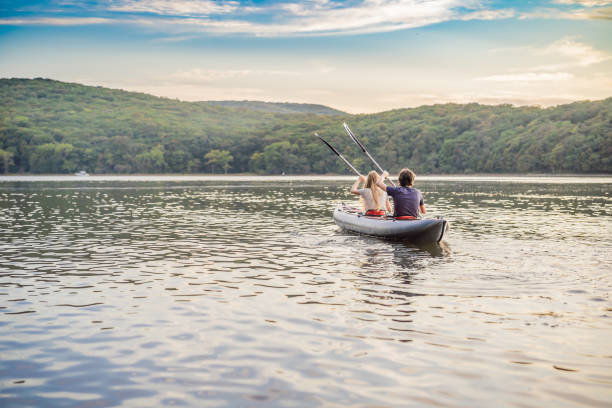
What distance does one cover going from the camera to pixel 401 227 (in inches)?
784

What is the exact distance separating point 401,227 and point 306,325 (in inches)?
434

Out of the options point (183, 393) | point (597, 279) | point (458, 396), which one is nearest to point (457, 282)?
point (597, 279)

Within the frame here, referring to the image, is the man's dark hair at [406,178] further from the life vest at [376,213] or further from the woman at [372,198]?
the life vest at [376,213]

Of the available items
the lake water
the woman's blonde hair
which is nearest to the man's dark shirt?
the lake water

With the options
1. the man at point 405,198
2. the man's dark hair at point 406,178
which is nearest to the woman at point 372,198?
the man at point 405,198

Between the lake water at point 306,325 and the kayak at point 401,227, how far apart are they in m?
0.63

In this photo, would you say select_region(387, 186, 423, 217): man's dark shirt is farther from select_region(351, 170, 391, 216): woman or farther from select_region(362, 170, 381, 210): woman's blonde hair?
select_region(351, 170, 391, 216): woman

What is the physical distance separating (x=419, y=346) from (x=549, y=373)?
5.76 ft

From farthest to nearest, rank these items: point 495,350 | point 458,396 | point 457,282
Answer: point 457,282 → point 495,350 → point 458,396

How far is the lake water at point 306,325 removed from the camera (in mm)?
6773

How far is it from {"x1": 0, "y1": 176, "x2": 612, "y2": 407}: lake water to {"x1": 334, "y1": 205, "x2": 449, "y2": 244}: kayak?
634 mm

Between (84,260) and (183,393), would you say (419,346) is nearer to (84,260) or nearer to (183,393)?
(183,393)

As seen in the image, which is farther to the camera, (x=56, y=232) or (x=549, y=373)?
(x=56, y=232)

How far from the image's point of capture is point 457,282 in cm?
1314
